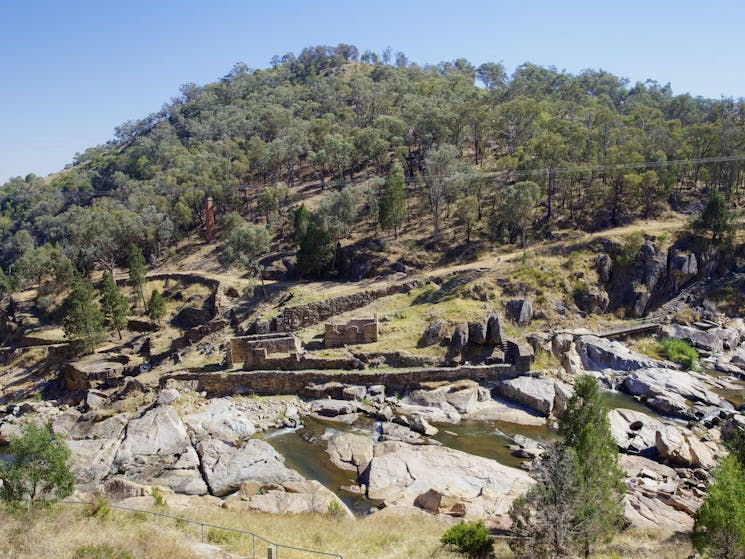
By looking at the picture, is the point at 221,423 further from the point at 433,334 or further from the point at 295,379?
the point at 433,334

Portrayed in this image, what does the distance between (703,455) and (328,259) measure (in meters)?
40.5

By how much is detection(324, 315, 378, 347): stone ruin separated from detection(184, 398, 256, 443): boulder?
10054mm

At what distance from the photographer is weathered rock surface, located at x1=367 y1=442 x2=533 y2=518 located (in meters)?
25.0

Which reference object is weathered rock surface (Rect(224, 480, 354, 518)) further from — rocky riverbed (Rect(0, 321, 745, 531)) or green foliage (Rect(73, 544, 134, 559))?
green foliage (Rect(73, 544, 134, 559))

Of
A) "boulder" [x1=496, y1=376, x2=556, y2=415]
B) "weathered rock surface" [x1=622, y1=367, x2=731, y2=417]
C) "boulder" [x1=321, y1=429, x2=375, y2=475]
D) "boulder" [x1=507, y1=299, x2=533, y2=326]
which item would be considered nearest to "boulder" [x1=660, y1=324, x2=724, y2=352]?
"weathered rock surface" [x1=622, y1=367, x2=731, y2=417]

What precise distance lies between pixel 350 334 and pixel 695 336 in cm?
2923

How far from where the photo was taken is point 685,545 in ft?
64.5

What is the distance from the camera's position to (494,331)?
40.9 metres

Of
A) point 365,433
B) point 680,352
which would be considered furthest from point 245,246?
point 680,352

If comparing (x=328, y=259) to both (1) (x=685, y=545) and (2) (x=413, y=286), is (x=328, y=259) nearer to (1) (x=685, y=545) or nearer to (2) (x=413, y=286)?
(2) (x=413, y=286)

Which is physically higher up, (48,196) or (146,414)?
(48,196)

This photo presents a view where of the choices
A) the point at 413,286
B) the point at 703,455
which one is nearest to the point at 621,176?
the point at 413,286

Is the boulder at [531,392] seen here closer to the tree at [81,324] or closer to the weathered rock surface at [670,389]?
the weathered rock surface at [670,389]

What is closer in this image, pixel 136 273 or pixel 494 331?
pixel 494 331
